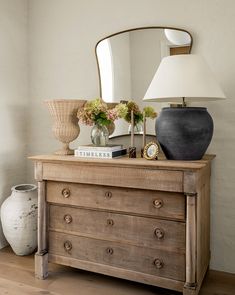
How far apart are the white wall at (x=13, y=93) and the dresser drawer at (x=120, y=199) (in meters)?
0.74

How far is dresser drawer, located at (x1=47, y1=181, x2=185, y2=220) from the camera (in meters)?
1.71

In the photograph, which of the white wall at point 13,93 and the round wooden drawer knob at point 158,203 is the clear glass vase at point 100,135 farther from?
the white wall at point 13,93

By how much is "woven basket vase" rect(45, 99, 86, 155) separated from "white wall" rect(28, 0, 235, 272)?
0.42 meters

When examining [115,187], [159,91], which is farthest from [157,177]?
[159,91]

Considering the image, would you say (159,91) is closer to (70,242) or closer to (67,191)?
(67,191)

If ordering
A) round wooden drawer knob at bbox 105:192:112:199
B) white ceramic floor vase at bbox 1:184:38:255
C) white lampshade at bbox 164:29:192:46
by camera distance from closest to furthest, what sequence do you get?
1. round wooden drawer knob at bbox 105:192:112:199
2. white lampshade at bbox 164:29:192:46
3. white ceramic floor vase at bbox 1:184:38:255

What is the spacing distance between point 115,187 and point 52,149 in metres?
1.06

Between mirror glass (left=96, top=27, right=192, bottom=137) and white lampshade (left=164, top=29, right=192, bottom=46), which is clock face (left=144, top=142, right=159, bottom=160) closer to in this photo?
mirror glass (left=96, top=27, right=192, bottom=137)

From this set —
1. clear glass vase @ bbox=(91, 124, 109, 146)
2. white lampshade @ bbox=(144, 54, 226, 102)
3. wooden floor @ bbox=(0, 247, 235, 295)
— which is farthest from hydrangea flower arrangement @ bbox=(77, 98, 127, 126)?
wooden floor @ bbox=(0, 247, 235, 295)

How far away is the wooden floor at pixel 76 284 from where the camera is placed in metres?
1.90

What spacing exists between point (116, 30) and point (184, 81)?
951 millimetres

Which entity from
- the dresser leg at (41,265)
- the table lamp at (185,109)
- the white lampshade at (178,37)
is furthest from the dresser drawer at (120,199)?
the white lampshade at (178,37)

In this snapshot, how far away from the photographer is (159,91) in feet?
5.71

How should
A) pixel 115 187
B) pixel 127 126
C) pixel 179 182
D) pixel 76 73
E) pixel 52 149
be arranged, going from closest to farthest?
pixel 179 182 → pixel 115 187 → pixel 127 126 → pixel 76 73 → pixel 52 149
